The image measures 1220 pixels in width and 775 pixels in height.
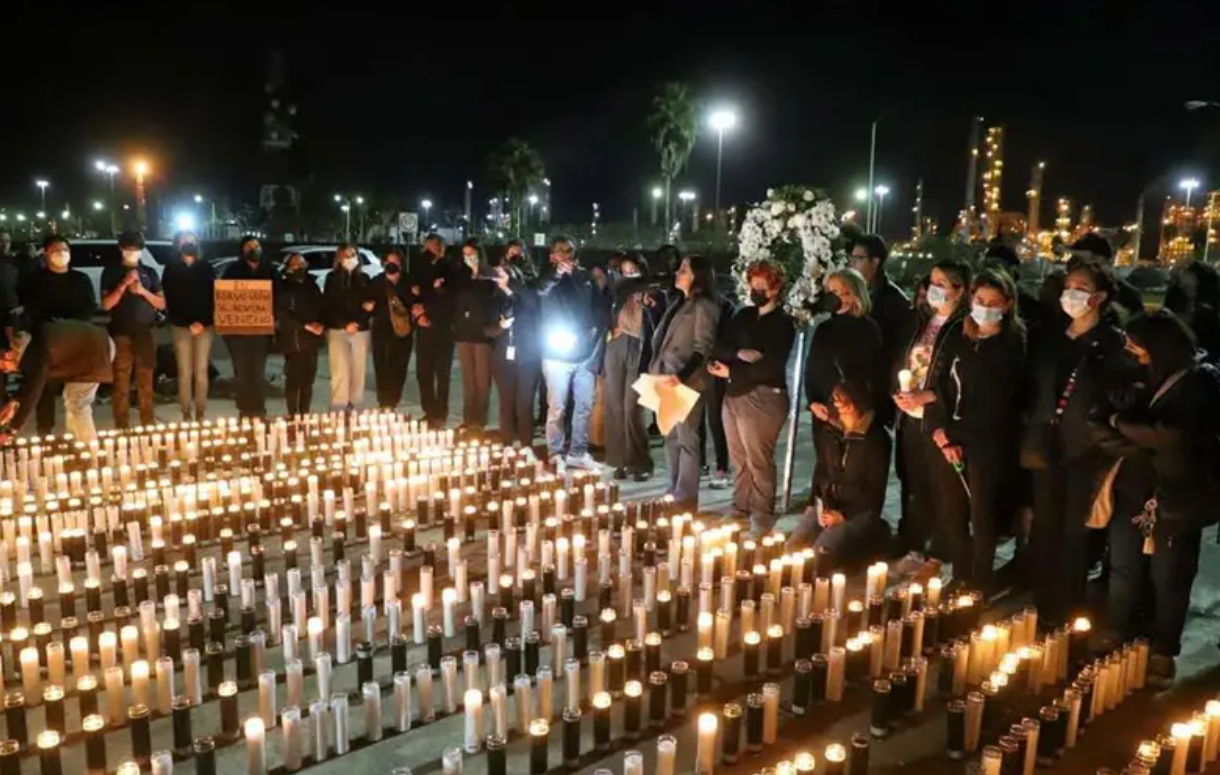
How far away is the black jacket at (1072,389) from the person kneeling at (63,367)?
7.39 m

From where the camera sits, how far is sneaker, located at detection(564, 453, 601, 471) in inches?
366

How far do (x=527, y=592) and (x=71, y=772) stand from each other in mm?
2365

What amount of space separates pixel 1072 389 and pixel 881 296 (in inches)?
82.4

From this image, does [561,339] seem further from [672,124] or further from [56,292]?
[672,124]

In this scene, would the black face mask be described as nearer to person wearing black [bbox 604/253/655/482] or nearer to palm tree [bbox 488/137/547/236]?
person wearing black [bbox 604/253/655/482]

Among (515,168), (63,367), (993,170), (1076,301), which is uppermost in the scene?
(993,170)

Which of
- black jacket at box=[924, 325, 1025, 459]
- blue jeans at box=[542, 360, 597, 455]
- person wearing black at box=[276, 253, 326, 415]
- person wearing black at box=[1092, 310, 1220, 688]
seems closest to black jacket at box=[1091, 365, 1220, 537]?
person wearing black at box=[1092, 310, 1220, 688]

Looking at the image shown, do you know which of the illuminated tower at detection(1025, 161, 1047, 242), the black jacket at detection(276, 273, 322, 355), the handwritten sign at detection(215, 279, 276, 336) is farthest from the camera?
the illuminated tower at detection(1025, 161, 1047, 242)

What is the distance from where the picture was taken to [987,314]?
574 cm

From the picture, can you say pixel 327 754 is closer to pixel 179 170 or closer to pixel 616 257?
pixel 616 257

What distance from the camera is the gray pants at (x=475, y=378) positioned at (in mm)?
10367

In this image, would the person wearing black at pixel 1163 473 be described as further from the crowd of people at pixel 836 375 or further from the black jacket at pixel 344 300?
the black jacket at pixel 344 300

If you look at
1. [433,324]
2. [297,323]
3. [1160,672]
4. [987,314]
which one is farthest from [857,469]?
[297,323]

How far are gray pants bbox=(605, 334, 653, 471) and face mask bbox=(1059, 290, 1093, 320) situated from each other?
408 centimetres
